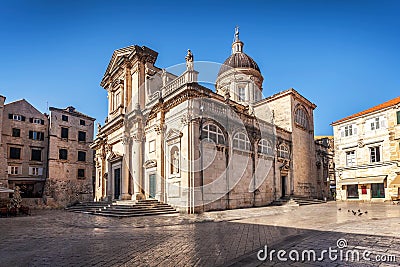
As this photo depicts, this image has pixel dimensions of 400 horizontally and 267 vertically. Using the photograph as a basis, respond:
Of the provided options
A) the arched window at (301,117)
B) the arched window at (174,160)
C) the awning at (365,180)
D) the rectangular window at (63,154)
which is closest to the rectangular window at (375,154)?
the awning at (365,180)

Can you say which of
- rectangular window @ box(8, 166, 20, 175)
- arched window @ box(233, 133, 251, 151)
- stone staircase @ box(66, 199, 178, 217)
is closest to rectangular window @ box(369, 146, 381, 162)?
arched window @ box(233, 133, 251, 151)

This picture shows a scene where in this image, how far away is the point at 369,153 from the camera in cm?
2852

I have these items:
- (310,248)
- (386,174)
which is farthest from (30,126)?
(386,174)

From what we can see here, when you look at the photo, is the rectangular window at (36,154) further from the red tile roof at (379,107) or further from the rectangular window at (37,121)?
the red tile roof at (379,107)

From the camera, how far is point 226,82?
109 feet

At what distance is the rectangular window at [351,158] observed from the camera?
30062 millimetres

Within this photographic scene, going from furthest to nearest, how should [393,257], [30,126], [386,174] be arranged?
[30,126] → [386,174] → [393,257]

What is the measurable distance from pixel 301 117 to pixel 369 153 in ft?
25.4

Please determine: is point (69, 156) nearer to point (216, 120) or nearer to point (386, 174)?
point (216, 120)

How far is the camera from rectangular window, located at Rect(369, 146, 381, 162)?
27.8 meters

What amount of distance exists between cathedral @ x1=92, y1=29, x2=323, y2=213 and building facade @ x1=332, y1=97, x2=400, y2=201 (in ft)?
10.1

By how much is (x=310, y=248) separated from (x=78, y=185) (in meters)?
38.2

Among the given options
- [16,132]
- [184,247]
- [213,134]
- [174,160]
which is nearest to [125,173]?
[174,160]

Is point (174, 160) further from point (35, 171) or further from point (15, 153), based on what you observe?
point (15, 153)
